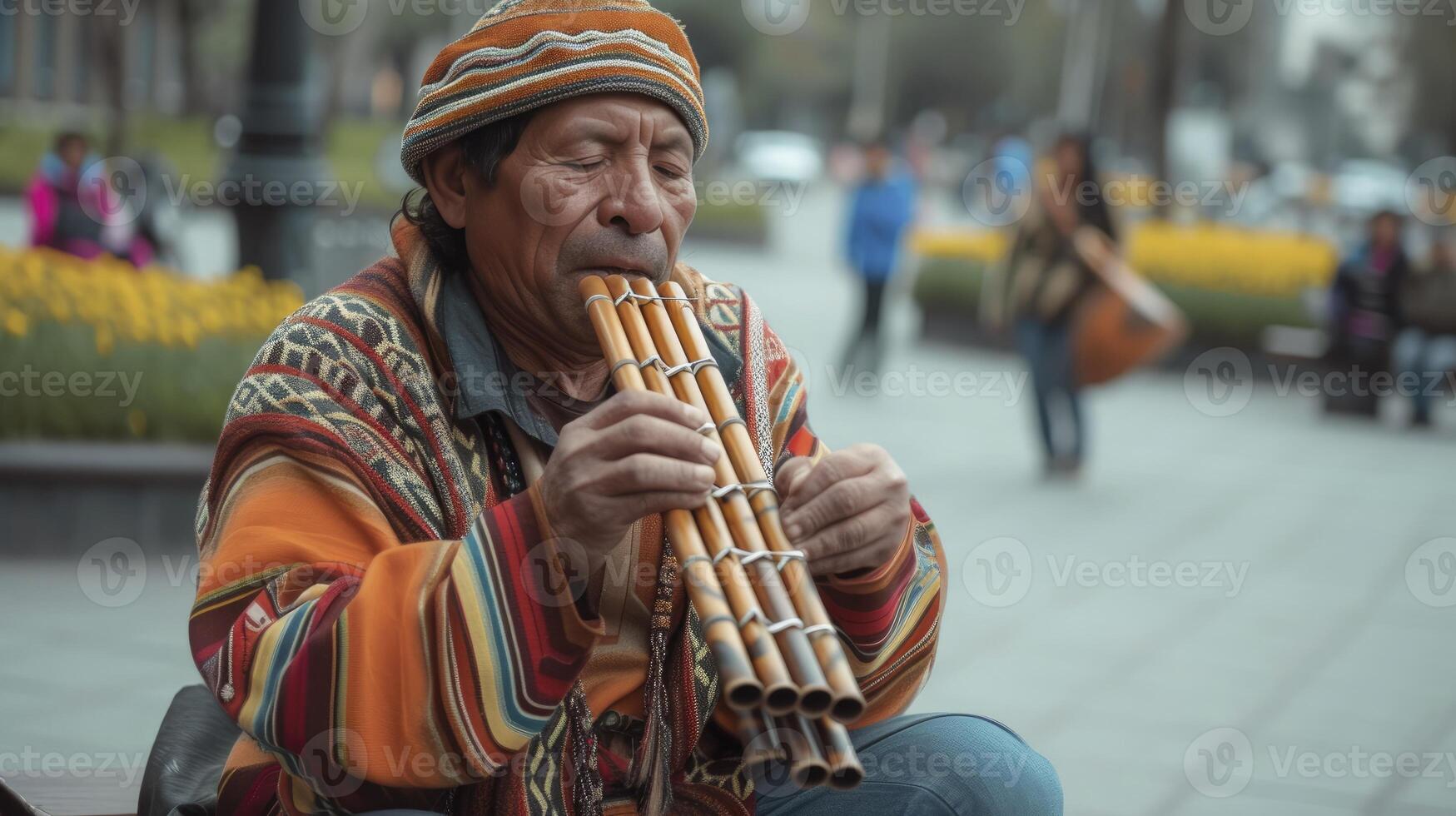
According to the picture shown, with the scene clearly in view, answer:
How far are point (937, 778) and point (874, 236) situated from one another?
8.98m

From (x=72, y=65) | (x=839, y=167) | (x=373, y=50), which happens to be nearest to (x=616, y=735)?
(x=72, y=65)

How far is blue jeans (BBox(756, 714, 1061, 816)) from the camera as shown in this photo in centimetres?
187

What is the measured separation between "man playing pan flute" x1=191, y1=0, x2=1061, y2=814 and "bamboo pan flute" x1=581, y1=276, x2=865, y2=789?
0.18ft

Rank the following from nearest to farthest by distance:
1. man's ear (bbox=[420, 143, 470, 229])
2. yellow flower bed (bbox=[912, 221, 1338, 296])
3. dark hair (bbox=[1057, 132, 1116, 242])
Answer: man's ear (bbox=[420, 143, 470, 229])
dark hair (bbox=[1057, 132, 1116, 242])
yellow flower bed (bbox=[912, 221, 1338, 296])

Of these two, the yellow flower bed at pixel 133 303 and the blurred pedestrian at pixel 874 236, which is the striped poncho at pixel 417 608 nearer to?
the yellow flower bed at pixel 133 303

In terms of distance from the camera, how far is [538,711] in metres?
1.55

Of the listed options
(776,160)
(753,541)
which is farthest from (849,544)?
(776,160)

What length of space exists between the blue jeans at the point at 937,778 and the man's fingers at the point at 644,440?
62 centimetres

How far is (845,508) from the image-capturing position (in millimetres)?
1655

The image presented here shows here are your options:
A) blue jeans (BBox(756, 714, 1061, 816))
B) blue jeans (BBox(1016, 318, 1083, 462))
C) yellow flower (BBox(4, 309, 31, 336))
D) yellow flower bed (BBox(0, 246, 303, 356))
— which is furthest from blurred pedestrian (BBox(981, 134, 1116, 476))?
blue jeans (BBox(756, 714, 1061, 816))

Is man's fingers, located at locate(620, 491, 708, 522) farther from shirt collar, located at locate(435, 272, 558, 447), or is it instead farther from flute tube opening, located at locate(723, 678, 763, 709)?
shirt collar, located at locate(435, 272, 558, 447)

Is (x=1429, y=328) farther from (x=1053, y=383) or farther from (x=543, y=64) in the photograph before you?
(x=543, y=64)

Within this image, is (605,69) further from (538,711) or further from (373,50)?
(373,50)

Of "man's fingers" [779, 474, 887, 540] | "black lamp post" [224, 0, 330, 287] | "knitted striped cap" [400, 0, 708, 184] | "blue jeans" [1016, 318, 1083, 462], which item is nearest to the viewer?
"man's fingers" [779, 474, 887, 540]
